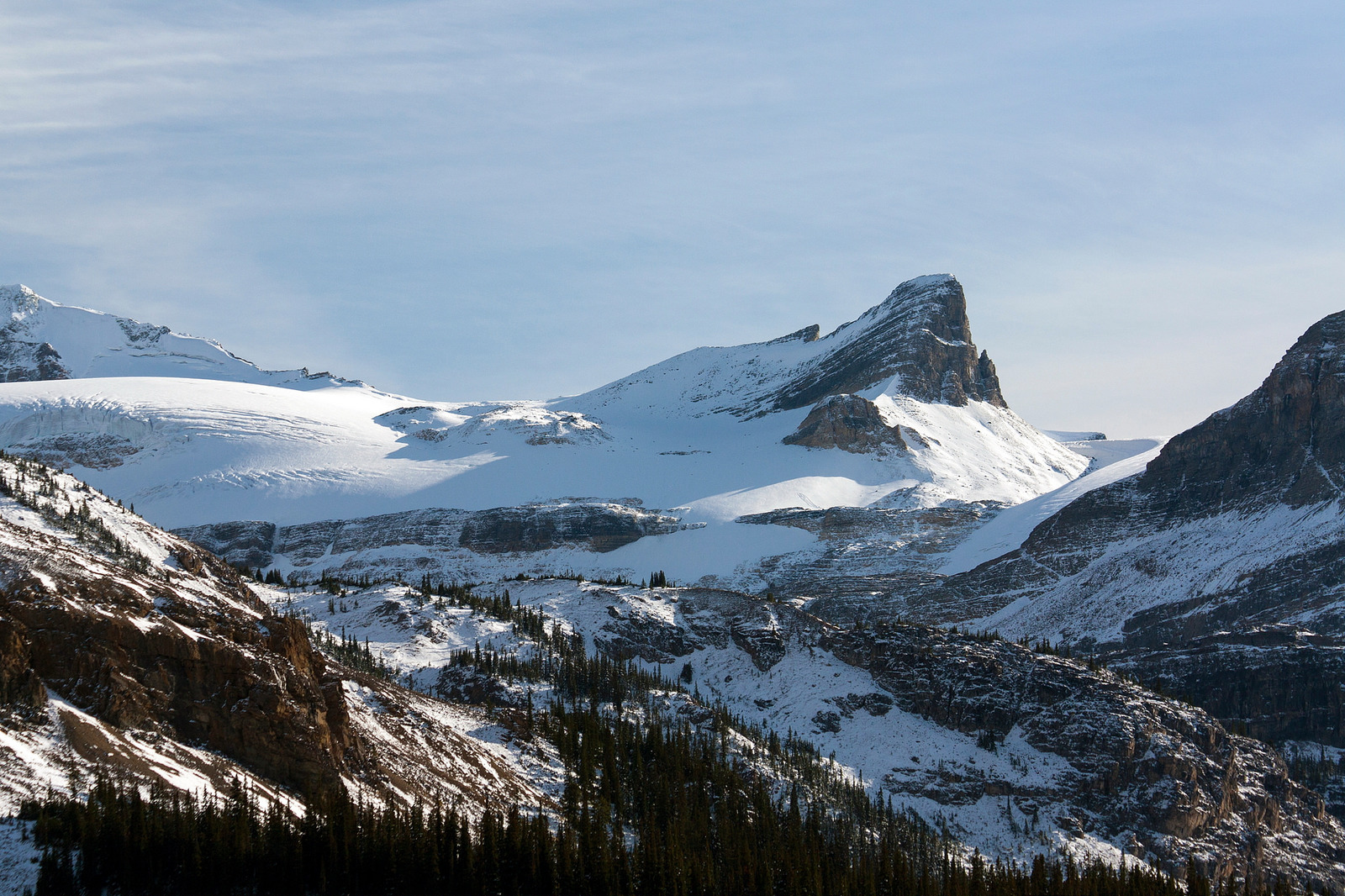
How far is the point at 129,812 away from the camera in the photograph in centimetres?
6431

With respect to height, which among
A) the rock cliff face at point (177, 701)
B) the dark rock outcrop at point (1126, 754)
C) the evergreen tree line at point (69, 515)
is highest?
the evergreen tree line at point (69, 515)

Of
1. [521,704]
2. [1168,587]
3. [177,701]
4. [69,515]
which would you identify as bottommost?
[521,704]

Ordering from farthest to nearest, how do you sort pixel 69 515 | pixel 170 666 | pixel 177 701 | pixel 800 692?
pixel 800 692 → pixel 69 515 → pixel 170 666 → pixel 177 701

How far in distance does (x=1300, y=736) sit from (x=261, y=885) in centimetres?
13417

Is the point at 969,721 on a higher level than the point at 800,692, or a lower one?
lower

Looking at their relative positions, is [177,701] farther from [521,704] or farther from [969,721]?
[969,721]

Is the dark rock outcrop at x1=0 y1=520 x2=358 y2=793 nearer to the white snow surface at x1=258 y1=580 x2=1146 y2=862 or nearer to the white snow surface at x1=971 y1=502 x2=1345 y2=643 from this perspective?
the white snow surface at x1=258 y1=580 x2=1146 y2=862

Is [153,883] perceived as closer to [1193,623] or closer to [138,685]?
[138,685]

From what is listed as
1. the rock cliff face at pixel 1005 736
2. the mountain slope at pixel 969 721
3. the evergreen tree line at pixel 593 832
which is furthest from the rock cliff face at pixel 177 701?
the rock cliff face at pixel 1005 736

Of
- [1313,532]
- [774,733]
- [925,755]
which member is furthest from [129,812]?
[1313,532]

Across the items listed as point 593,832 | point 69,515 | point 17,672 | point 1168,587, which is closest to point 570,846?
point 593,832

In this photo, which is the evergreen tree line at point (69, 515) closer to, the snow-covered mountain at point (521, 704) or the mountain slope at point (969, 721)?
the snow-covered mountain at point (521, 704)

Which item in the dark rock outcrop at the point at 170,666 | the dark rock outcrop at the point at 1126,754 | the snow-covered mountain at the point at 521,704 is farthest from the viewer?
the dark rock outcrop at the point at 1126,754

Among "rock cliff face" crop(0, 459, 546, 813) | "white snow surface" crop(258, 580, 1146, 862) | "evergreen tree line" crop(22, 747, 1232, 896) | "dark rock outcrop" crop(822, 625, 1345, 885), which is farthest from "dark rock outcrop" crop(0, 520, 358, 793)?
"dark rock outcrop" crop(822, 625, 1345, 885)
